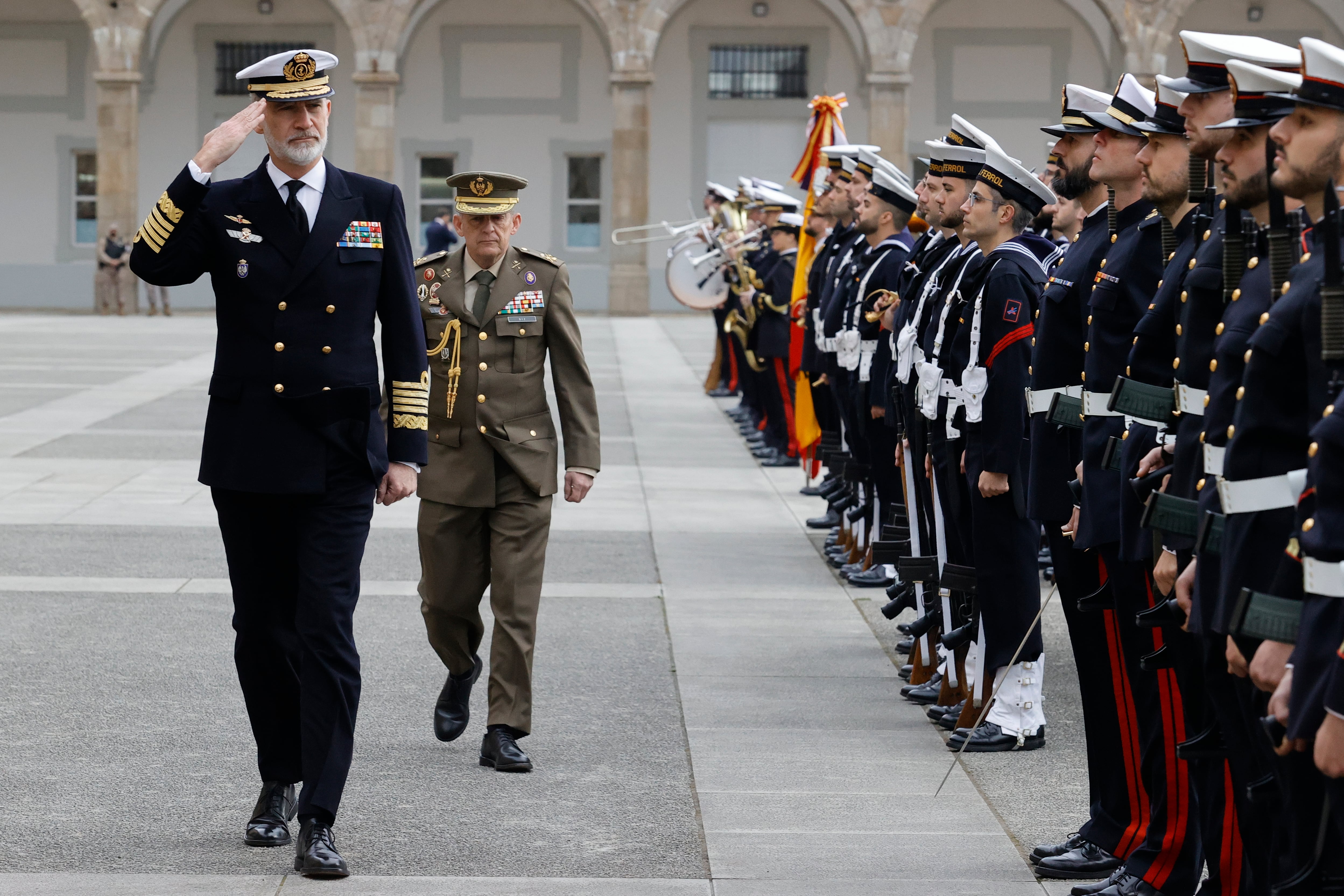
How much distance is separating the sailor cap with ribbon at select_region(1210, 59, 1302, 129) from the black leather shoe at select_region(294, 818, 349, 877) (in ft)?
9.09

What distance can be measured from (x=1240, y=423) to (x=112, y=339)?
27.4 metres

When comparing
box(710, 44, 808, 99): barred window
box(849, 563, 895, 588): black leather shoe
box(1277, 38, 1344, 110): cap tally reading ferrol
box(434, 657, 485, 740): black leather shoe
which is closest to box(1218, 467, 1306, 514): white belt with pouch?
box(1277, 38, 1344, 110): cap tally reading ferrol

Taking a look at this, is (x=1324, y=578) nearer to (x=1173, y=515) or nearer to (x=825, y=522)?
(x=1173, y=515)

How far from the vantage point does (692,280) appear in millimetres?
20344

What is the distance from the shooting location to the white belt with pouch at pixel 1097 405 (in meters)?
4.66

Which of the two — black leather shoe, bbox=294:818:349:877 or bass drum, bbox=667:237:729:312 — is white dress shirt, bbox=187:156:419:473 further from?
bass drum, bbox=667:237:729:312

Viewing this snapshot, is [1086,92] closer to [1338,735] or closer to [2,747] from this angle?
[1338,735]

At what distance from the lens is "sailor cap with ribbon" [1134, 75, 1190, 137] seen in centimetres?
439

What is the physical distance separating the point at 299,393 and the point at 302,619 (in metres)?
0.59

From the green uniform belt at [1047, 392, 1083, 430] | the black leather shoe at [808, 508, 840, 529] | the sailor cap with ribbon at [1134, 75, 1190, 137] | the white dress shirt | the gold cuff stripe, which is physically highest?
the sailor cap with ribbon at [1134, 75, 1190, 137]

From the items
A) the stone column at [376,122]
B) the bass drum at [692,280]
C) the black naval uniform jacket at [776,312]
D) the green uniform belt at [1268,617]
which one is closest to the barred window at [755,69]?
the stone column at [376,122]

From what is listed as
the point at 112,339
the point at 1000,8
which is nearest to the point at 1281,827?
the point at 112,339

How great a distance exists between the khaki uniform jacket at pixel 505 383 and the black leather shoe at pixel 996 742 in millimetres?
1550

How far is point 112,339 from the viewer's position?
28969 millimetres
